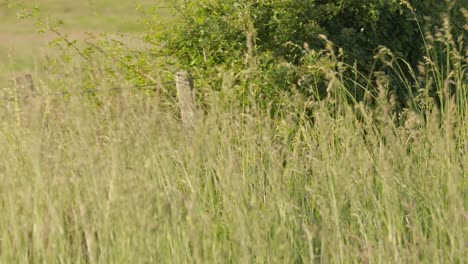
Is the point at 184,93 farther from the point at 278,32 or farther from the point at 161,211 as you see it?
the point at 161,211

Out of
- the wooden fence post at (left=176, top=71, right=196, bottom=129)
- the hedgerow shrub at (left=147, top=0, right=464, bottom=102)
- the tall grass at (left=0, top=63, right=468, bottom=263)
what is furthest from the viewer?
the hedgerow shrub at (left=147, top=0, right=464, bottom=102)

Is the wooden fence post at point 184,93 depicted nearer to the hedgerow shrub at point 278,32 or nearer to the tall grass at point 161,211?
the hedgerow shrub at point 278,32

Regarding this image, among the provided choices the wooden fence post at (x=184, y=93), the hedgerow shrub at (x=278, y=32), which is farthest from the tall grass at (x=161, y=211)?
the hedgerow shrub at (x=278, y=32)

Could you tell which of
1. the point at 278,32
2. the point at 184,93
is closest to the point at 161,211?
the point at 184,93

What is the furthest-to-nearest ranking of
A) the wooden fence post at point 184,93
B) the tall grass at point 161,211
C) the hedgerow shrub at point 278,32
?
the hedgerow shrub at point 278,32, the wooden fence post at point 184,93, the tall grass at point 161,211

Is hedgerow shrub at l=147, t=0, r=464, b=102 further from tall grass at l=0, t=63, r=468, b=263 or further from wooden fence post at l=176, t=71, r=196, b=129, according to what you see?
tall grass at l=0, t=63, r=468, b=263

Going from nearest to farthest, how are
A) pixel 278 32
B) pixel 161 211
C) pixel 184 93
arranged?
pixel 161 211
pixel 184 93
pixel 278 32

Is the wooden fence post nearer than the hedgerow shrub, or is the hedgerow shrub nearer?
the wooden fence post

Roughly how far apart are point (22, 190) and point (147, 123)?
68 centimetres

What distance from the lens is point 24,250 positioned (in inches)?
137

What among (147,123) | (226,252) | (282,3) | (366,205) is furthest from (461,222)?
(282,3)

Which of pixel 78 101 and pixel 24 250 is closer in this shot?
pixel 78 101

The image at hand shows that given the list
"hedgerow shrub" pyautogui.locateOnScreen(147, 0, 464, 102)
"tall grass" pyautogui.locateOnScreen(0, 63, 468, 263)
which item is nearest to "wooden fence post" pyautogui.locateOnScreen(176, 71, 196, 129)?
"hedgerow shrub" pyautogui.locateOnScreen(147, 0, 464, 102)

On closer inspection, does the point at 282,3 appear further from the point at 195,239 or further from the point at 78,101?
the point at 195,239
